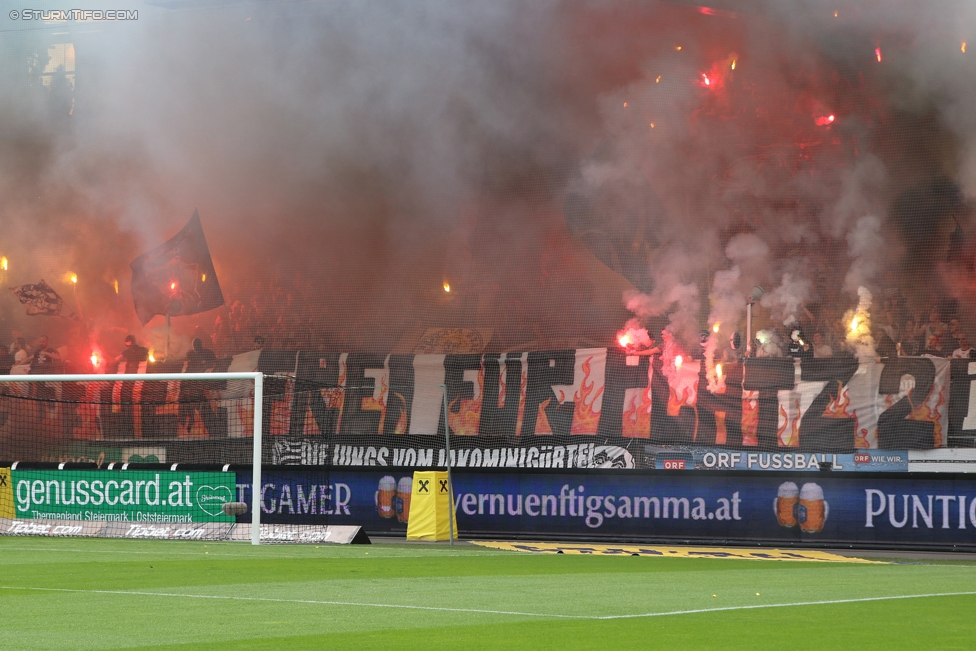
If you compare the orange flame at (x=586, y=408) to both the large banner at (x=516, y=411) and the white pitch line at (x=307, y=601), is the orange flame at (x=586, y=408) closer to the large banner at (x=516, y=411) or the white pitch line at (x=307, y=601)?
the large banner at (x=516, y=411)

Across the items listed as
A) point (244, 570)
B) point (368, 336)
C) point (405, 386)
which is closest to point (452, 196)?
point (368, 336)

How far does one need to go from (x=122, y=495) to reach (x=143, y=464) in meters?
0.54

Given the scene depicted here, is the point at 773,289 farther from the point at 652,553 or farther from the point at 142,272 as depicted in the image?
the point at 142,272

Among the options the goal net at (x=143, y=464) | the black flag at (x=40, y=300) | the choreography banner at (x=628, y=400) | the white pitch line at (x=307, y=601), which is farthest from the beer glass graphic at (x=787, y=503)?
the black flag at (x=40, y=300)

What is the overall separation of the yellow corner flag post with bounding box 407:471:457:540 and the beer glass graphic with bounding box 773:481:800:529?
380 centimetres

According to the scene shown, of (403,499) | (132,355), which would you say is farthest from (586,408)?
(132,355)

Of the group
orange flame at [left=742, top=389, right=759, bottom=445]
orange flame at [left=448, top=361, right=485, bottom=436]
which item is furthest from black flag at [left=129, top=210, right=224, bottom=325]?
orange flame at [left=742, top=389, right=759, bottom=445]

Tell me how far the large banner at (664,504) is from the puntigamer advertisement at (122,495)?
753 millimetres

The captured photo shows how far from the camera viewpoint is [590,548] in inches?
506

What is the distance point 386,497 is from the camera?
Answer: 1512 centimetres

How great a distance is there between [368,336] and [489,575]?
1461 centimetres

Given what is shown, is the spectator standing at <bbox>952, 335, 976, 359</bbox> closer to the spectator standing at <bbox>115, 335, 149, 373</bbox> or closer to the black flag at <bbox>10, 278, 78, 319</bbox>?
the spectator standing at <bbox>115, 335, 149, 373</bbox>

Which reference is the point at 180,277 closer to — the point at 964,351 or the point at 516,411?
the point at 516,411

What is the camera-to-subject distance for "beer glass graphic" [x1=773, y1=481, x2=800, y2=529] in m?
13.6
